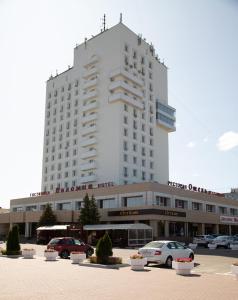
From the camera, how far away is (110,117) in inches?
3125

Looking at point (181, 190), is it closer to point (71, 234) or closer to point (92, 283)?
point (71, 234)

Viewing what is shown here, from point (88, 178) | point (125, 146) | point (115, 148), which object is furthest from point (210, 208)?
point (88, 178)

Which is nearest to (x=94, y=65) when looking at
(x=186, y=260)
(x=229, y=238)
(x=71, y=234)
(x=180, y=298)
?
(x=71, y=234)

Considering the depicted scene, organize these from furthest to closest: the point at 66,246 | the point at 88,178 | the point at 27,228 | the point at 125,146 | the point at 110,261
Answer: the point at 27,228
the point at 88,178
the point at 125,146
the point at 66,246
the point at 110,261

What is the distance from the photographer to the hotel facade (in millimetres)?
66188

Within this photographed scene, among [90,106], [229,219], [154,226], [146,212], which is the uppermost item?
[90,106]

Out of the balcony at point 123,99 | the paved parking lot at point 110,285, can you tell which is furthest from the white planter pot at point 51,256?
the balcony at point 123,99

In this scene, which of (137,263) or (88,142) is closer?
(137,263)

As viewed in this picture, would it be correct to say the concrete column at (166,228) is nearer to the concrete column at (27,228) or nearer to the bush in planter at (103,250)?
the concrete column at (27,228)

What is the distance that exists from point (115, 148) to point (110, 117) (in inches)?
274

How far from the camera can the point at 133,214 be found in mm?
61375

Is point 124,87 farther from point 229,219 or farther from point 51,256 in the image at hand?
point 51,256

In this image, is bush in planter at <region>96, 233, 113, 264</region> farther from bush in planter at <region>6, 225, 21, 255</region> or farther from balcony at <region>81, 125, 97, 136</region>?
balcony at <region>81, 125, 97, 136</region>

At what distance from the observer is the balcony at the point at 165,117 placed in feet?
293
